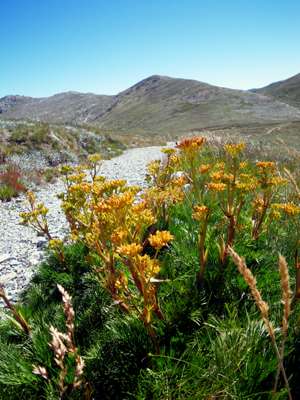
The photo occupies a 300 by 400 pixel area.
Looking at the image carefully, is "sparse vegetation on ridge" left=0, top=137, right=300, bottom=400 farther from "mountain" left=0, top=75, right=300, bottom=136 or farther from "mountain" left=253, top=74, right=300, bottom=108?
"mountain" left=253, top=74, right=300, bottom=108

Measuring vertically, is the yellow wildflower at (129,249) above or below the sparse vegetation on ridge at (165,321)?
above

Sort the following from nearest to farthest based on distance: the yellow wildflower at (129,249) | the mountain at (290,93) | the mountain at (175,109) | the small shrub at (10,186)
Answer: the yellow wildflower at (129,249), the small shrub at (10,186), the mountain at (175,109), the mountain at (290,93)

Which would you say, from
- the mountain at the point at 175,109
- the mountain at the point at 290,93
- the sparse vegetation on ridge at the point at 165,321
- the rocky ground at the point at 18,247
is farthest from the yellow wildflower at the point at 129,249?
the mountain at the point at 290,93

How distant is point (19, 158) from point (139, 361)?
57.3ft

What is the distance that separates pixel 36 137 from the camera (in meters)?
21.4

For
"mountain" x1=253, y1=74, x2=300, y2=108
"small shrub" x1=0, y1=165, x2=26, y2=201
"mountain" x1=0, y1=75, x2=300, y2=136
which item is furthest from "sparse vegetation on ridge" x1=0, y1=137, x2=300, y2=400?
"mountain" x1=253, y1=74, x2=300, y2=108

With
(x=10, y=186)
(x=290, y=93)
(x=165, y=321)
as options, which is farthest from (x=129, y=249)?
(x=290, y=93)

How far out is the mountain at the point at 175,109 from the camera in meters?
102

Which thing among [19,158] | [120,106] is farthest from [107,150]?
[120,106]

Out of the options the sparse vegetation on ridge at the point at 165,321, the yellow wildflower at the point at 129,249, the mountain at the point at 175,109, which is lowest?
the sparse vegetation on ridge at the point at 165,321

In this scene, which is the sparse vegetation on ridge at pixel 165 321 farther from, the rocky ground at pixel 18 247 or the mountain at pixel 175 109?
the mountain at pixel 175 109

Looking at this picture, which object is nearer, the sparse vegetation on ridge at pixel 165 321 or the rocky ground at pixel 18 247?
the sparse vegetation on ridge at pixel 165 321

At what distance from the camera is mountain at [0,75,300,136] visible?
10225cm

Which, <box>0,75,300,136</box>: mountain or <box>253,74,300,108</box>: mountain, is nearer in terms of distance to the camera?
<box>0,75,300,136</box>: mountain
